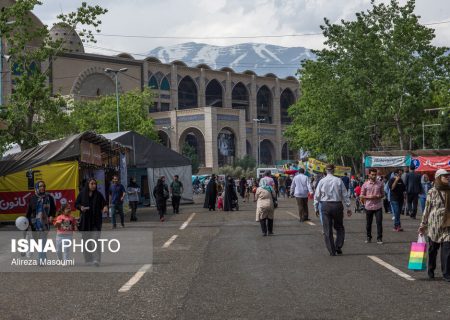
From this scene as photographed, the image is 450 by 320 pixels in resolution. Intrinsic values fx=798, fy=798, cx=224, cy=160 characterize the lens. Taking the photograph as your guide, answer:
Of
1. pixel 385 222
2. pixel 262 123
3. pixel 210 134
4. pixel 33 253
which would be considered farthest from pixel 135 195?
pixel 262 123

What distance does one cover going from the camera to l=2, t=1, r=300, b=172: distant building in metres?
92.8

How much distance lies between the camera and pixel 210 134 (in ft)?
337

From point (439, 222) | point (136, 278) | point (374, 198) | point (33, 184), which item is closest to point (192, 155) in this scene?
point (33, 184)

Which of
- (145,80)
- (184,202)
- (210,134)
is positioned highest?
(145,80)

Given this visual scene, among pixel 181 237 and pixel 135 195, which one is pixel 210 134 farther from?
pixel 181 237

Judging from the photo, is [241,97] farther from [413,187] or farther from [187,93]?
[413,187]

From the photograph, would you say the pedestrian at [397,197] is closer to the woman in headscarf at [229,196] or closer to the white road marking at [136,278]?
the white road marking at [136,278]

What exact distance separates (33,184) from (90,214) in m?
14.6

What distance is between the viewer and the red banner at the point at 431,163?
40.4 m

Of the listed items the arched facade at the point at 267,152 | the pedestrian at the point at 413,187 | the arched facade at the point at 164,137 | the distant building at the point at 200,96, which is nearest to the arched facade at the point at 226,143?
the distant building at the point at 200,96

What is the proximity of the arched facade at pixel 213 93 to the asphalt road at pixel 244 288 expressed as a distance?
100439 mm

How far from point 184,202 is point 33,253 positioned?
3439 cm

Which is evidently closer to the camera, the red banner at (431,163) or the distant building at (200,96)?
the red banner at (431,163)

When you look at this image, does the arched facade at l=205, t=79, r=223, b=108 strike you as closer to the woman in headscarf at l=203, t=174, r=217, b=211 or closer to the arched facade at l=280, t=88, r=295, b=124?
the arched facade at l=280, t=88, r=295, b=124
